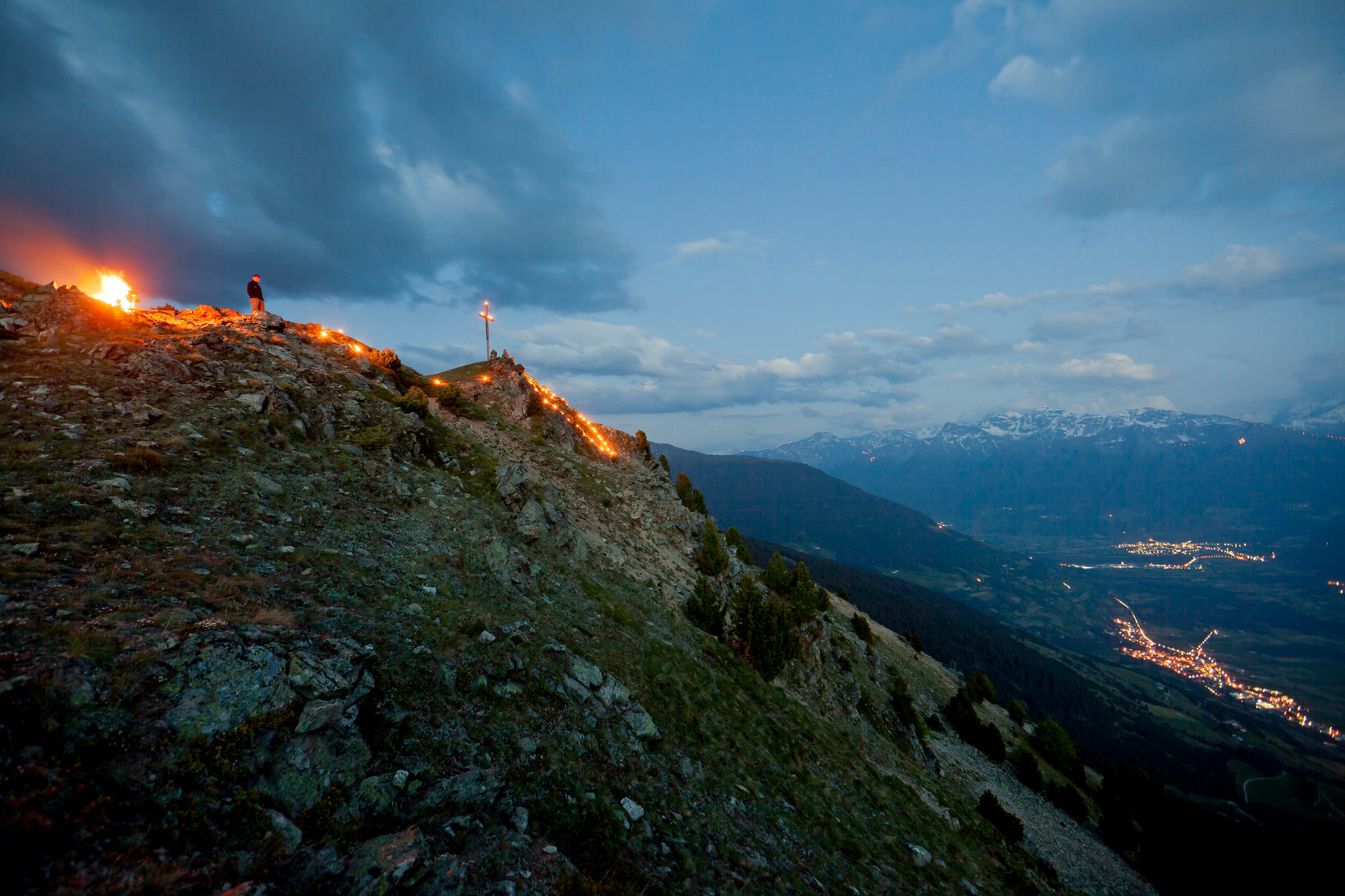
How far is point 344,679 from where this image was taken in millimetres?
10297

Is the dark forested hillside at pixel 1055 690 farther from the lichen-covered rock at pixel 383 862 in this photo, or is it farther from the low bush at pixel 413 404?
the lichen-covered rock at pixel 383 862

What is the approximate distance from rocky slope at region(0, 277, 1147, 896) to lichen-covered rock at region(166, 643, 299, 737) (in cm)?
5

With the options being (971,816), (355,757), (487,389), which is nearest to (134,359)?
(355,757)

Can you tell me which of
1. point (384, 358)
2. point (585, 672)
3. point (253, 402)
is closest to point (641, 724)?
point (585, 672)

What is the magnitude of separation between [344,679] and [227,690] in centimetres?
206

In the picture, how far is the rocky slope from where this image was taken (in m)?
7.07

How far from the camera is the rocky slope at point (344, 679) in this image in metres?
7.07

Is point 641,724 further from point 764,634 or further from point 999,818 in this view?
point 999,818

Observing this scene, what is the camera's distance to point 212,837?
6785 millimetres

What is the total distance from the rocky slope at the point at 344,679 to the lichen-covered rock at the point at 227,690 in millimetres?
48

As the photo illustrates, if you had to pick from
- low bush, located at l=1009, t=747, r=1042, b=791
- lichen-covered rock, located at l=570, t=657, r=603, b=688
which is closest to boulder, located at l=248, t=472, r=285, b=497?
lichen-covered rock, located at l=570, t=657, r=603, b=688

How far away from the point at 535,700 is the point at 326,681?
5.87 metres

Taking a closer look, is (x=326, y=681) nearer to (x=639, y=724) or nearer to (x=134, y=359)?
(x=639, y=724)

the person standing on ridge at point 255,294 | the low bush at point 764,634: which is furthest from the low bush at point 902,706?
the person standing on ridge at point 255,294
